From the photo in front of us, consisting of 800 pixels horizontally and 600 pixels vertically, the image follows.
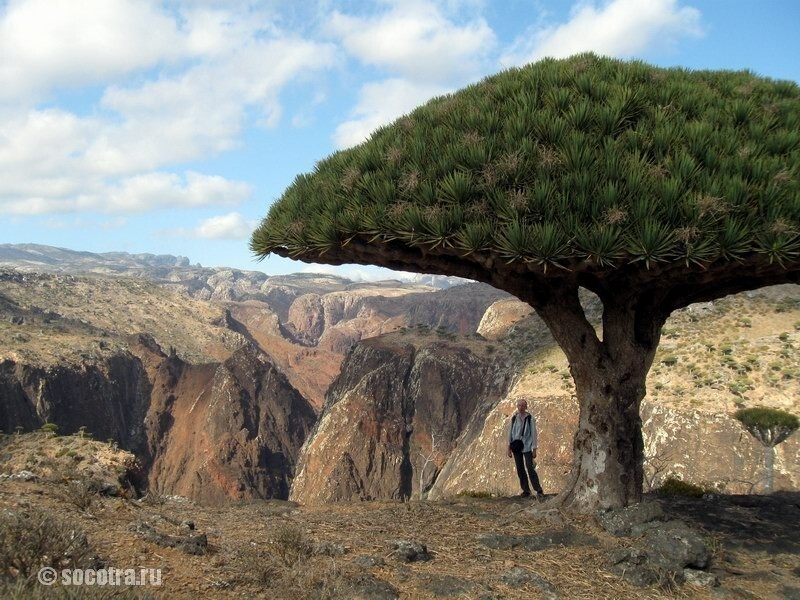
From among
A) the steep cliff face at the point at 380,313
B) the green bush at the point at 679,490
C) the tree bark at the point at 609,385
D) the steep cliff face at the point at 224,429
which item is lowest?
the steep cliff face at the point at 224,429

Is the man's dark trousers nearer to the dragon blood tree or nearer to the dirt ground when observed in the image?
the dirt ground

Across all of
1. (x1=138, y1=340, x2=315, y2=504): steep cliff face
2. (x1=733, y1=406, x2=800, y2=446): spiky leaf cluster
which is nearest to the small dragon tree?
(x1=733, y1=406, x2=800, y2=446): spiky leaf cluster

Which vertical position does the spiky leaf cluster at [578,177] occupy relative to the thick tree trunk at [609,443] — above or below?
above

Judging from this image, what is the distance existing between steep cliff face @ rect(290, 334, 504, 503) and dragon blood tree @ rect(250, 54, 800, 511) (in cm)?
3462

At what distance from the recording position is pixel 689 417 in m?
28.5

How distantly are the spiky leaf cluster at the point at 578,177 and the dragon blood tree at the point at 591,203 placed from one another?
0.02m

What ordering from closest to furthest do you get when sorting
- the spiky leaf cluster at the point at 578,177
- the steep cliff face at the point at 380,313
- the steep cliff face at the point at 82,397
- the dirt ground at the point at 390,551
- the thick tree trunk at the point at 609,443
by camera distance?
the dirt ground at the point at 390,551
the spiky leaf cluster at the point at 578,177
the thick tree trunk at the point at 609,443
the steep cliff face at the point at 82,397
the steep cliff face at the point at 380,313

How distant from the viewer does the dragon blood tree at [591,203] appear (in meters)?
7.05

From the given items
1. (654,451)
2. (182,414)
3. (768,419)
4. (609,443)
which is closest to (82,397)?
(182,414)

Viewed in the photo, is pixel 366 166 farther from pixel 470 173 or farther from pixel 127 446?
pixel 127 446

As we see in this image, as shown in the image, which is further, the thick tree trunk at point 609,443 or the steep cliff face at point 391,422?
the steep cliff face at point 391,422

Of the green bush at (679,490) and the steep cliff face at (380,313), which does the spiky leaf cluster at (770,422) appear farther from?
the steep cliff face at (380,313)

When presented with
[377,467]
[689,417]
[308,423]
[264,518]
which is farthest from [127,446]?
[264,518]

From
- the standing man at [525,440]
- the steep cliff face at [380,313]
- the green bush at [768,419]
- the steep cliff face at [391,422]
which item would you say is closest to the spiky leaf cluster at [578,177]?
the standing man at [525,440]
